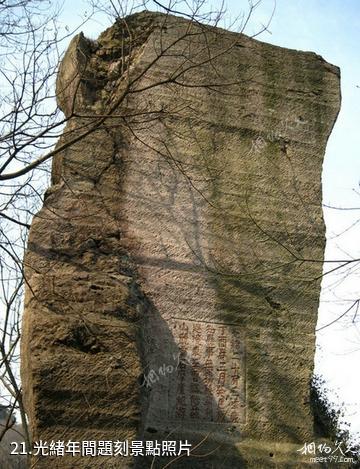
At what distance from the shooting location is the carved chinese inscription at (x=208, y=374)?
17.0 feet

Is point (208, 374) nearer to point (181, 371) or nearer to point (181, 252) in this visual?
point (181, 371)

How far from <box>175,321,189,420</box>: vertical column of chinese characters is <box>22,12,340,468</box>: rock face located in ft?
0.04

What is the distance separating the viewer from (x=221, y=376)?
17.4ft

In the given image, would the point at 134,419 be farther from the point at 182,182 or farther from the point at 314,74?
the point at 314,74

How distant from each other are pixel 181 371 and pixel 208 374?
190 mm

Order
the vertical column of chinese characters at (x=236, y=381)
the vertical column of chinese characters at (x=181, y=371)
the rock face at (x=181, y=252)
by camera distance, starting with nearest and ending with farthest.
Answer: the rock face at (x=181, y=252) < the vertical column of chinese characters at (x=181, y=371) < the vertical column of chinese characters at (x=236, y=381)

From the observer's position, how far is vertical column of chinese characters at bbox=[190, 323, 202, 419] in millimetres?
5160

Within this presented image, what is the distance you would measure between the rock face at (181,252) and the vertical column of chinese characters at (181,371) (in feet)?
0.04

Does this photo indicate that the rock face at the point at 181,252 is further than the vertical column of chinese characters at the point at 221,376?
No

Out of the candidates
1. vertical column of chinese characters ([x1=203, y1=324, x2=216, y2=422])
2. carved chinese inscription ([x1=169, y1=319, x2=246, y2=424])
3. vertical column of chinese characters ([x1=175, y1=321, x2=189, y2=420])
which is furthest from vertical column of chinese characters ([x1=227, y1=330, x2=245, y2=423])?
vertical column of chinese characters ([x1=175, y1=321, x2=189, y2=420])

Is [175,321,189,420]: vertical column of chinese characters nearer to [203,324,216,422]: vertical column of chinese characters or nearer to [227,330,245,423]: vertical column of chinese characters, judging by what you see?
[203,324,216,422]: vertical column of chinese characters

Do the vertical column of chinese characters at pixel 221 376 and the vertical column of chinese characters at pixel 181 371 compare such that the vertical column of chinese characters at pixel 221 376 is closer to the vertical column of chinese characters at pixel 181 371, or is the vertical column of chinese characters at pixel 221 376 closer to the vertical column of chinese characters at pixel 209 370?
the vertical column of chinese characters at pixel 209 370

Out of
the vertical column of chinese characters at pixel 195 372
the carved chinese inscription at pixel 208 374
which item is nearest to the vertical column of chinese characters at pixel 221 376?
the carved chinese inscription at pixel 208 374

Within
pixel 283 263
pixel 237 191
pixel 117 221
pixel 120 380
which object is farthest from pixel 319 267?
pixel 120 380
